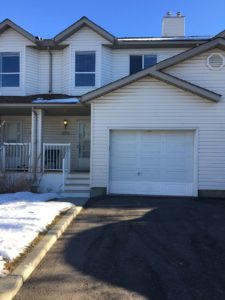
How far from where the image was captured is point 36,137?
14.7 m

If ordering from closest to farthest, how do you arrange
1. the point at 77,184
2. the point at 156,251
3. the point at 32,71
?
the point at 156,251
the point at 77,184
the point at 32,71

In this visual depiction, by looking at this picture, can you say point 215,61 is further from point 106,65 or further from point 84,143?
point 84,143

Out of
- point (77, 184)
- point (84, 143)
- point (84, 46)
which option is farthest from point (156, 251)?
point (84, 46)

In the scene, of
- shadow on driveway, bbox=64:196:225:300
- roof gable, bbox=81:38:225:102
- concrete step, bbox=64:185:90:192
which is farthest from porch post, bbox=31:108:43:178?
shadow on driveway, bbox=64:196:225:300

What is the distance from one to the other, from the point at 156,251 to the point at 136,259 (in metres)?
0.61

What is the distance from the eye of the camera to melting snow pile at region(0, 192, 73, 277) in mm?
5969

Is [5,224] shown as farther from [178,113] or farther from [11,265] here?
[178,113]

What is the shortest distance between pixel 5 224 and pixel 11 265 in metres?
2.20

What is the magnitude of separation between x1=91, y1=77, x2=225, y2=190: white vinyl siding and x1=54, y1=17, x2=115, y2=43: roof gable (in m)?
3.87

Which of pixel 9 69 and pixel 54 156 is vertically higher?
pixel 9 69

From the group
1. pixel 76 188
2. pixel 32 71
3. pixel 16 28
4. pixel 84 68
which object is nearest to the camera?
pixel 76 188

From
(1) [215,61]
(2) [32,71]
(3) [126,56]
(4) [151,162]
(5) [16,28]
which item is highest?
(5) [16,28]

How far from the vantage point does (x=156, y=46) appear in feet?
54.4

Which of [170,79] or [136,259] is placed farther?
[170,79]
